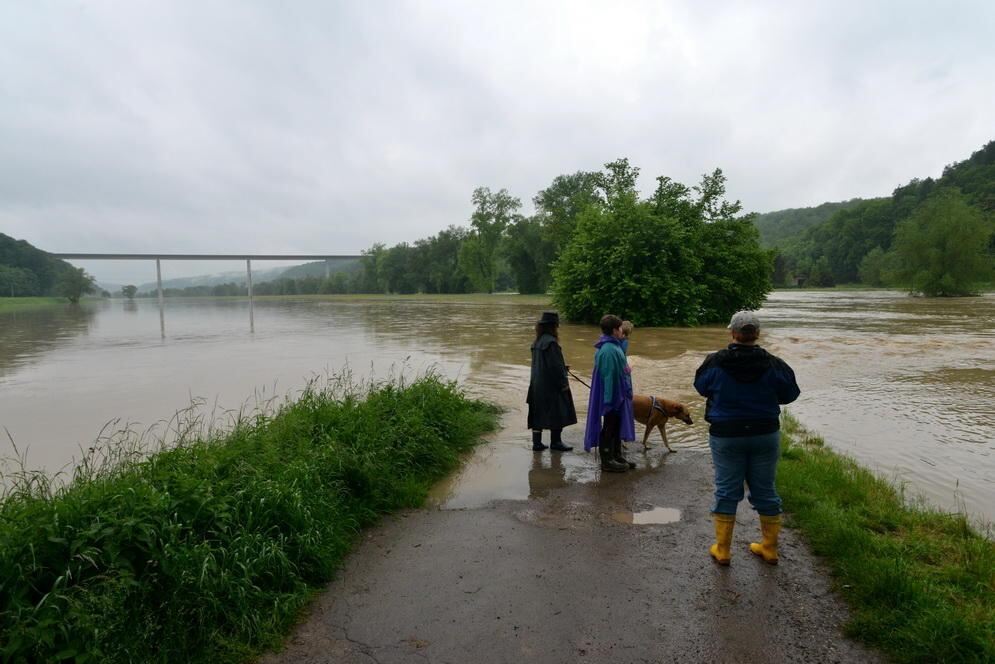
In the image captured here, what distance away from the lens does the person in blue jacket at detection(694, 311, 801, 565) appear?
13.3 feet

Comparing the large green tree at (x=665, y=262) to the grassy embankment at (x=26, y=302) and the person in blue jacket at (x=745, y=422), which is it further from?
the grassy embankment at (x=26, y=302)

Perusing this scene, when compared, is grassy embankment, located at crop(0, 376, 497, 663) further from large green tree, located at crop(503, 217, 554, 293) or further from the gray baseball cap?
large green tree, located at crop(503, 217, 554, 293)

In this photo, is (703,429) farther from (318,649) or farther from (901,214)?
(901,214)

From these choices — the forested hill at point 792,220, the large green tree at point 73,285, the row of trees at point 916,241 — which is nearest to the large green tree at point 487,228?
the row of trees at point 916,241

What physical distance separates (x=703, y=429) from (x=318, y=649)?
672cm

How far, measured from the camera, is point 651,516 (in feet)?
16.9

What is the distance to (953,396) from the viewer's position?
1114cm

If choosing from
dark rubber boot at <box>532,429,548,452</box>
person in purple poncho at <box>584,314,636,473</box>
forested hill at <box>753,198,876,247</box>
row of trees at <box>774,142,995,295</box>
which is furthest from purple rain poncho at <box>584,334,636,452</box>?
forested hill at <box>753,198,876,247</box>

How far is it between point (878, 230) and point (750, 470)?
422 ft

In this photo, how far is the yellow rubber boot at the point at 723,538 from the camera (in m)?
4.15

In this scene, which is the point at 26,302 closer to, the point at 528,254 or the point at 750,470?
the point at 528,254

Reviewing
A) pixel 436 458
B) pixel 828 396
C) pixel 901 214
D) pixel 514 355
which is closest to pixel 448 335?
pixel 514 355

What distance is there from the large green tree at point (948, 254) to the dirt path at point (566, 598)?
2694 inches

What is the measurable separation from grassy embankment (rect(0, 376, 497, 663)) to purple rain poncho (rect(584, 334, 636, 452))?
2.18 m
